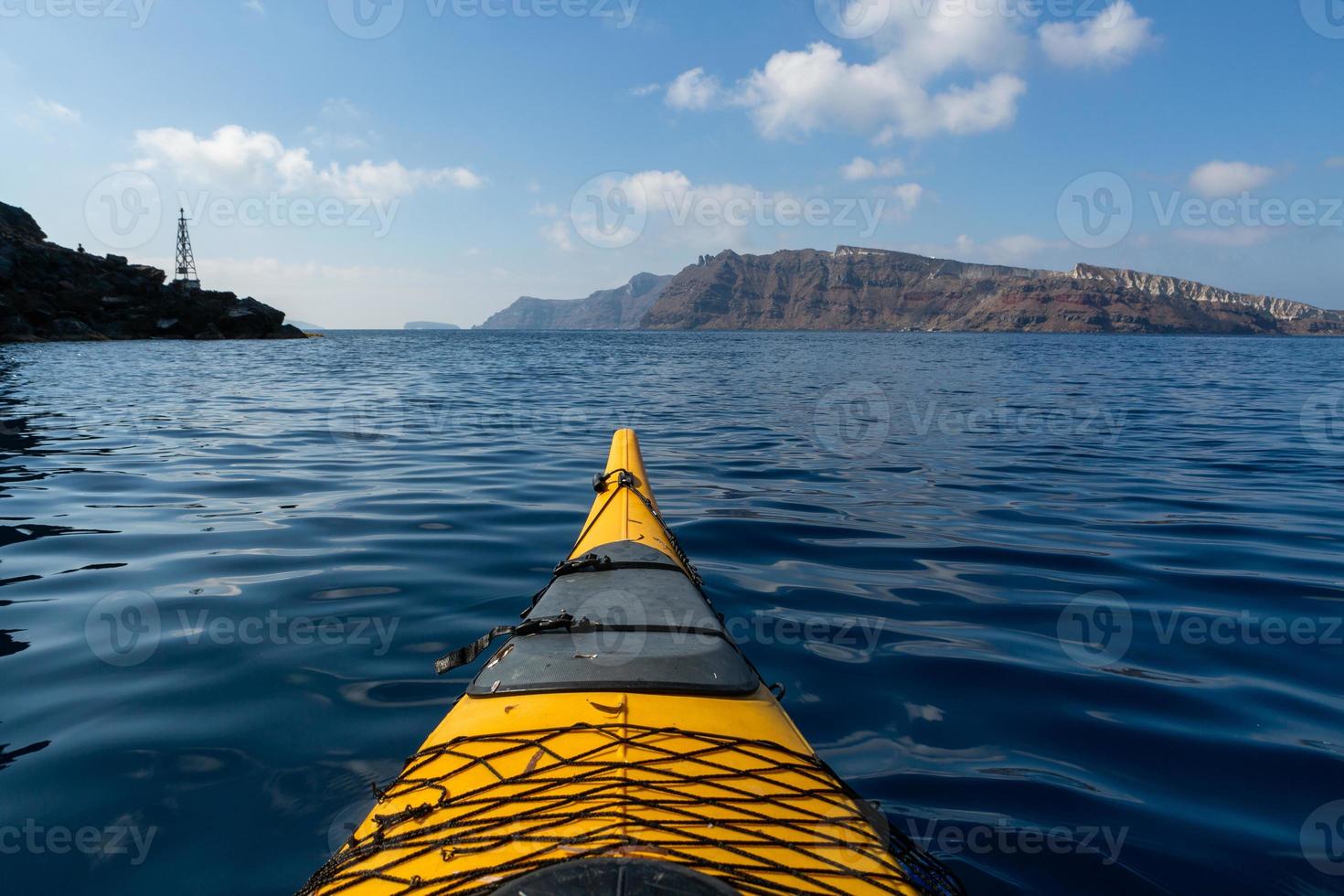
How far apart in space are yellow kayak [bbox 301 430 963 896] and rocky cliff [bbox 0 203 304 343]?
45446mm

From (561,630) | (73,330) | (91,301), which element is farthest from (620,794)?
(91,301)

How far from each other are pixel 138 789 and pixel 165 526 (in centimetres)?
453

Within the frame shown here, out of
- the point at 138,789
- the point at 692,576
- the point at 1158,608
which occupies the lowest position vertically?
the point at 138,789

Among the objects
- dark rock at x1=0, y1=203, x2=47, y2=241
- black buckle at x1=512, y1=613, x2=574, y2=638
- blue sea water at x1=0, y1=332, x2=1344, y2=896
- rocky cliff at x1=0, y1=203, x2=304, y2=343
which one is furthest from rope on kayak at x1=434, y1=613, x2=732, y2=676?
dark rock at x1=0, y1=203, x2=47, y2=241

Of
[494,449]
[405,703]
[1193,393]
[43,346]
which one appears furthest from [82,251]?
[1193,393]

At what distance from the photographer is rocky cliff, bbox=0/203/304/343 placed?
118 feet

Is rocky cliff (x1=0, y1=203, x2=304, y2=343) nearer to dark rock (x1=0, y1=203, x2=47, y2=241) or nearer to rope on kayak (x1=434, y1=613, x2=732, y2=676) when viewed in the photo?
dark rock (x1=0, y1=203, x2=47, y2=241)

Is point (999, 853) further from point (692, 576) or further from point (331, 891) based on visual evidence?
point (331, 891)

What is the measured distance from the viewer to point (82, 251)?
4709 centimetres

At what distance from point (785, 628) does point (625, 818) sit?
3080 mm

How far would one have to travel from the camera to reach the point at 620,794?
6.34 feet

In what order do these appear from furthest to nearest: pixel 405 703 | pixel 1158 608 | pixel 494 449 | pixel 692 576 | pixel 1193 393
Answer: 1. pixel 1193 393
2. pixel 494 449
3. pixel 1158 608
4. pixel 692 576
5. pixel 405 703

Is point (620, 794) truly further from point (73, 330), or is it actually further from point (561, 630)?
point (73, 330)

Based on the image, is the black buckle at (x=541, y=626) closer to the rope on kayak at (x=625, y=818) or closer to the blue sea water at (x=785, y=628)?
the rope on kayak at (x=625, y=818)
